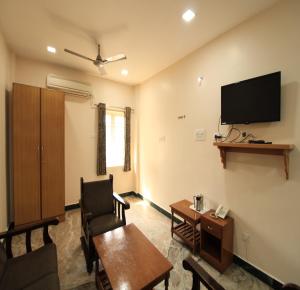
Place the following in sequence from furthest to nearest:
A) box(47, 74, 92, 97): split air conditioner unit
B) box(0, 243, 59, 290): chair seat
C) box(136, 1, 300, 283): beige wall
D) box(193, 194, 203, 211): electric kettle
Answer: box(47, 74, 92, 97): split air conditioner unit, box(193, 194, 203, 211): electric kettle, box(136, 1, 300, 283): beige wall, box(0, 243, 59, 290): chair seat

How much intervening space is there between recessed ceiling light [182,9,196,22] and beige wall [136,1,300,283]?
0.56m

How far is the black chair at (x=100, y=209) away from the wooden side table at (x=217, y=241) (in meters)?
1.06

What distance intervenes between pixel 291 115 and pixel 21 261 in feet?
9.27

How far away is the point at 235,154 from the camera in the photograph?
6.81ft

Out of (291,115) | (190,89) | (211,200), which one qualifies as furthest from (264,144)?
(190,89)

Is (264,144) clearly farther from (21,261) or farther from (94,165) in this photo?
(94,165)

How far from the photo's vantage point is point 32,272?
1.31m

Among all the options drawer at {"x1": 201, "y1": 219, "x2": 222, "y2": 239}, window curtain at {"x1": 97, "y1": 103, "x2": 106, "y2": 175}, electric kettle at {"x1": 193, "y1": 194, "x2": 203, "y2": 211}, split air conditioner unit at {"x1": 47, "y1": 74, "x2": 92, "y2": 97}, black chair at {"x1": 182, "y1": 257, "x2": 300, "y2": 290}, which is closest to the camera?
black chair at {"x1": 182, "y1": 257, "x2": 300, "y2": 290}

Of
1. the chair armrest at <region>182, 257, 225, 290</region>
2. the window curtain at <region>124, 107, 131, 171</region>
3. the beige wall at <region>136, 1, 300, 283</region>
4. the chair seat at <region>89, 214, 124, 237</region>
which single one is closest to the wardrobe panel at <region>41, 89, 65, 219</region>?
the chair seat at <region>89, 214, 124, 237</region>

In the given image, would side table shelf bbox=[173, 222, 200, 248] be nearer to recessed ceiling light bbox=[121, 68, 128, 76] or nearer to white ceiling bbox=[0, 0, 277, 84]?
white ceiling bbox=[0, 0, 277, 84]

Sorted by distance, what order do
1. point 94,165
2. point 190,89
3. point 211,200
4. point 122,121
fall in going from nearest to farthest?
point 211,200 < point 190,89 < point 94,165 < point 122,121

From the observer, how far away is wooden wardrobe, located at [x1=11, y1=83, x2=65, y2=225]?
8.32 feet

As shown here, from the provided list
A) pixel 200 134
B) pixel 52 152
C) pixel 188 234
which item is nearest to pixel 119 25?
pixel 200 134

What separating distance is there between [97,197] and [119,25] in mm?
2362
